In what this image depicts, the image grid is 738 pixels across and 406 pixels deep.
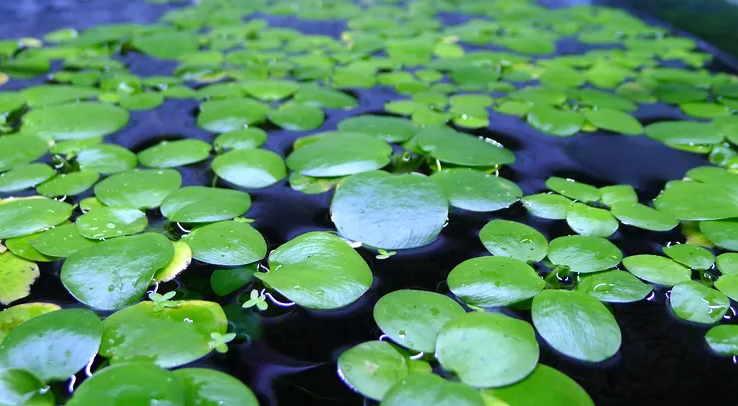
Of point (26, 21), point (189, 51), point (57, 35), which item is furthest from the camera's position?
point (26, 21)

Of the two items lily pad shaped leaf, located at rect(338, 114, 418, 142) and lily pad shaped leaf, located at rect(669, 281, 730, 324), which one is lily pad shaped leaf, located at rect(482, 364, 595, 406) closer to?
lily pad shaped leaf, located at rect(669, 281, 730, 324)

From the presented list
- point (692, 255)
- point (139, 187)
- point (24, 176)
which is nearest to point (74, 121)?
point (24, 176)

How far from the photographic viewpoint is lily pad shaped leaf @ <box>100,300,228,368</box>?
70 centimetres

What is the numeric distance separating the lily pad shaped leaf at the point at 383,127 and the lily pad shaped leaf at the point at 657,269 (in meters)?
0.59

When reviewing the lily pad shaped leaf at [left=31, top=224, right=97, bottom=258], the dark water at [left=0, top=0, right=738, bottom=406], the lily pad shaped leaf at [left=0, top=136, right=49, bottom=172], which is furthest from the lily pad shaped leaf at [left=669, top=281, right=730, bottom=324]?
the lily pad shaped leaf at [left=0, top=136, right=49, bottom=172]

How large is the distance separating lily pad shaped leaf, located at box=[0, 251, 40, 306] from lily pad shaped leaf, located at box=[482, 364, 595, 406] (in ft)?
2.26

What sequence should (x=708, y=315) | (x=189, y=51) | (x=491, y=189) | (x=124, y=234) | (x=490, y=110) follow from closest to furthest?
(x=708, y=315) → (x=124, y=234) → (x=491, y=189) → (x=490, y=110) → (x=189, y=51)

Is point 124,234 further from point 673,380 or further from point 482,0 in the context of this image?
point 482,0

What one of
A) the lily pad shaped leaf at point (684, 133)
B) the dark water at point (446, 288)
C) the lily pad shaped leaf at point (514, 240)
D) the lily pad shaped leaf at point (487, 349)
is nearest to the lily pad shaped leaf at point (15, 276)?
the dark water at point (446, 288)

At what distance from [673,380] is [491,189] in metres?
0.48

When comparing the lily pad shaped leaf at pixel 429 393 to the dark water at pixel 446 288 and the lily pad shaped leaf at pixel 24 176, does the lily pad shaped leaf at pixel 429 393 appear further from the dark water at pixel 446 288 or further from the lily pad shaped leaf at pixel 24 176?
the lily pad shaped leaf at pixel 24 176

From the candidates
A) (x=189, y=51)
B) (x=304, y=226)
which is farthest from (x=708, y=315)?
(x=189, y=51)

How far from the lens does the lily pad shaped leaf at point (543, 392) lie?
65 cm

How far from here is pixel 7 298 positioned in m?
0.82
